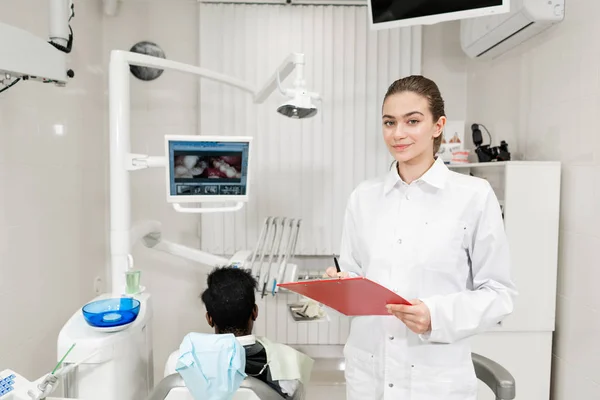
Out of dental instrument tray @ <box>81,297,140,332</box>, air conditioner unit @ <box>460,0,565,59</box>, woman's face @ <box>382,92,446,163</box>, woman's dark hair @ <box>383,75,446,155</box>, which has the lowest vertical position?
dental instrument tray @ <box>81,297,140,332</box>

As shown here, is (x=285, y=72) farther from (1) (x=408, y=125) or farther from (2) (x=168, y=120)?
(2) (x=168, y=120)

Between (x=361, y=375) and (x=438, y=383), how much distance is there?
0.23 metres

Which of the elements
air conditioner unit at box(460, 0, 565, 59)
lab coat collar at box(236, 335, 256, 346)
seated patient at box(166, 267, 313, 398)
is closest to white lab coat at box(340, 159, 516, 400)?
seated patient at box(166, 267, 313, 398)

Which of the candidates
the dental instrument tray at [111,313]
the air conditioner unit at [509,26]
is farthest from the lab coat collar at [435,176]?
the air conditioner unit at [509,26]

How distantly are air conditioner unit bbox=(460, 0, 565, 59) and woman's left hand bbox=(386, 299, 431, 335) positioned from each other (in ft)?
4.97

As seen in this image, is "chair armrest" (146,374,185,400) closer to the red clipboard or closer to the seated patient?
the seated patient

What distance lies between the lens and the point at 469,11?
183cm

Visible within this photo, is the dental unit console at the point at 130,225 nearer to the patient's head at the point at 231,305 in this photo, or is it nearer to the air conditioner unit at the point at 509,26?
Result: the patient's head at the point at 231,305

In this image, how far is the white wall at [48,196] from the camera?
5.96ft

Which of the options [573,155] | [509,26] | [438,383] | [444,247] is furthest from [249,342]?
[509,26]

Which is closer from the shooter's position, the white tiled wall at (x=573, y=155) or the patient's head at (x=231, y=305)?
the patient's head at (x=231, y=305)

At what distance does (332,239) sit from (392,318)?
159 cm

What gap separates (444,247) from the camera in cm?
124

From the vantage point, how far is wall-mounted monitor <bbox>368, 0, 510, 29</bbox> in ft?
5.89
